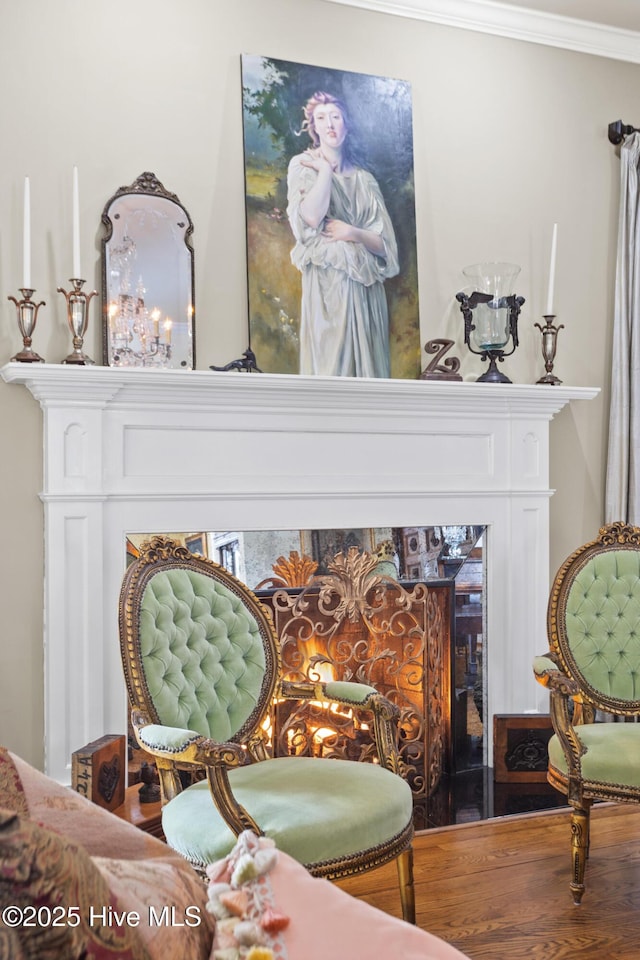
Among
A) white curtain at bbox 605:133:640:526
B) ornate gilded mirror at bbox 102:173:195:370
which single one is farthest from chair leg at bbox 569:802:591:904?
ornate gilded mirror at bbox 102:173:195:370

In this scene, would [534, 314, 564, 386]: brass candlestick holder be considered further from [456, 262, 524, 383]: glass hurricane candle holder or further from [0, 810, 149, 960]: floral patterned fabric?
[0, 810, 149, 960]: floral patterned fabric

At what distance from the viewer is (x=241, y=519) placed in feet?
9.95

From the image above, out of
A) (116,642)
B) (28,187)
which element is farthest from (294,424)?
(28,187)

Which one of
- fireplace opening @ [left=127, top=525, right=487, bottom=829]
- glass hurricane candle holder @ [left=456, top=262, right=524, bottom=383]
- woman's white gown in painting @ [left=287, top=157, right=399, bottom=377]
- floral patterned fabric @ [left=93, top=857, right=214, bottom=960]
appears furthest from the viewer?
glass hurricane candle holder @ [left=456, top=262, right=524, bottom=383]

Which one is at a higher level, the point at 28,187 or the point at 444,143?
the point at 444,143

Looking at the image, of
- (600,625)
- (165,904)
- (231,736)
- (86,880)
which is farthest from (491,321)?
(86,880)

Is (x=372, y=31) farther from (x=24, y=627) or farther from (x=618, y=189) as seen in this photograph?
(x=24, y=627)

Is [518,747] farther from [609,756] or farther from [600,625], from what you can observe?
[609,756]

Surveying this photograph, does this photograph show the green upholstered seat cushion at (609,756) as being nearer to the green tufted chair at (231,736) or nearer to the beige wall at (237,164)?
the green tufted chair at (231,736)

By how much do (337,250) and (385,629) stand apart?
1414 millimetres

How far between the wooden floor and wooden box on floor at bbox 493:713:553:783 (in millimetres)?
225

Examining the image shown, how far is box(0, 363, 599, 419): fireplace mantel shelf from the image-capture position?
8.95 feet

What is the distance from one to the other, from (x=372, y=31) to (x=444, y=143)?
19.6 inches

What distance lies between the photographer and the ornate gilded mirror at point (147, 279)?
9.55ft
